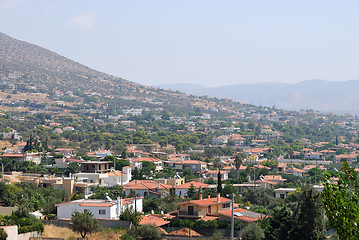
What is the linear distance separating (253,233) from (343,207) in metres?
17.8

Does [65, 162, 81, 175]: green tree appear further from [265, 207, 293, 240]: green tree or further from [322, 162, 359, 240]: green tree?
[322, 162, 359, 240]: green tree

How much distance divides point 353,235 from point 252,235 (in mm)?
17711

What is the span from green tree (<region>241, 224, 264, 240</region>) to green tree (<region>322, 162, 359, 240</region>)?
1713cm

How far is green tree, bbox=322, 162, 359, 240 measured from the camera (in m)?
13.5

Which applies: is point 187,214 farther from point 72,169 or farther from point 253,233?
point 72,169

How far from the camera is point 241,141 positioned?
13162cm

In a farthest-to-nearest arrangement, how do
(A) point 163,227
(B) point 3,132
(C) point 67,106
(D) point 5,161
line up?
(C) point 67,106
(B) point 3,132
(D) point 5,161
(A) point 163,227

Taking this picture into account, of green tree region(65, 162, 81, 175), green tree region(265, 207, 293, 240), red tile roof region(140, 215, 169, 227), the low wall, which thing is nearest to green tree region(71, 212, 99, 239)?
the low wall

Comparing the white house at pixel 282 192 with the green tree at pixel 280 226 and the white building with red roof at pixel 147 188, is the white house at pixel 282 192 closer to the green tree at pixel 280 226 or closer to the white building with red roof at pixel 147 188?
the white building with red roof at pixel 147 188

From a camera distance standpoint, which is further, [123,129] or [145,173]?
[123,129]

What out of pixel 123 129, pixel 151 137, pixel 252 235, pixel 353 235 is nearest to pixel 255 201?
pixel 252 235

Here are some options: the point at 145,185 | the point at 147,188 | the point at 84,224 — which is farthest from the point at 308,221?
the point at 145,185

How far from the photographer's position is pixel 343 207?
13.6 metres

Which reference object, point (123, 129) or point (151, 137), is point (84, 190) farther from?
point (123, 129)
